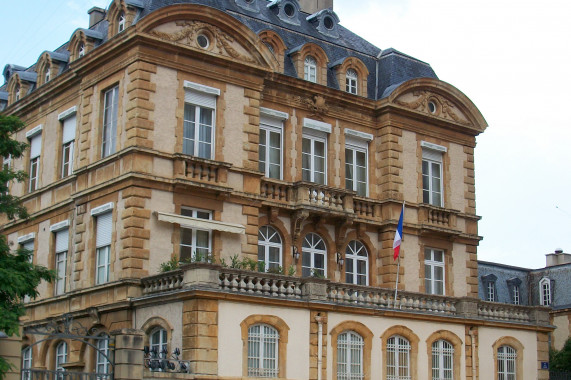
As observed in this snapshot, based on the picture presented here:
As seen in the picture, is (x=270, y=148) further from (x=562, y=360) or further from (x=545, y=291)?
(x=545, y=291)

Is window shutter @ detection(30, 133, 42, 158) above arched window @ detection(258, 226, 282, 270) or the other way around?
above

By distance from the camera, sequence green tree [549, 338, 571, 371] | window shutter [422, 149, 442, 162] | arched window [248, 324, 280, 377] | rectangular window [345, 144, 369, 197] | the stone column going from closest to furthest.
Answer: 1. the stone column
2. arched window [248, 324, 280, 377]
3. rectangular window [345, 144, 369, 197]
4. window shutter [422, 149, 442, 162]
5. green tree [549, 338, 571, 371]

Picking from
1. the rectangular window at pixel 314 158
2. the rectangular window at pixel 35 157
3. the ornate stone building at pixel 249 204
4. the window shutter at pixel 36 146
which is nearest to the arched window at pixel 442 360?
the ornate stone building at pixel 249 204

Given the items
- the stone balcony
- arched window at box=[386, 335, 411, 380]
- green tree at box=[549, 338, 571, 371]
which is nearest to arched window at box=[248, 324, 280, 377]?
the stone balcony

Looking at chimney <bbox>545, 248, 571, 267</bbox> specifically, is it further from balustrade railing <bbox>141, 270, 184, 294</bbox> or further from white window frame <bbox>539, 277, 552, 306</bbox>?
balustrade railing <bbox>141, 270, 184, 294</bbox>

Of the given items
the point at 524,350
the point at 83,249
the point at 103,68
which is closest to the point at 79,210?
the point at 83,249

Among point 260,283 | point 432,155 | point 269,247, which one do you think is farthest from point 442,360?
point 432,155

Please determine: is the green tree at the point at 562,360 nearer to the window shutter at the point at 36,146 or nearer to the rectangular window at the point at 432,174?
the rectangular window at the point at 432,174

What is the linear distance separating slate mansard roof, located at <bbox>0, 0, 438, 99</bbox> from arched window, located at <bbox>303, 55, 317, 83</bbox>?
0.57 m

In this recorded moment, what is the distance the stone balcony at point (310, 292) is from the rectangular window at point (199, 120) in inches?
199

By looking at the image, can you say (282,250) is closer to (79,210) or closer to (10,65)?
(79,210)

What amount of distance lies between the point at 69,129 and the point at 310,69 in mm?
9172

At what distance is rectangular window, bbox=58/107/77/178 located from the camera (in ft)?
111

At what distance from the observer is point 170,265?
29016 mm
